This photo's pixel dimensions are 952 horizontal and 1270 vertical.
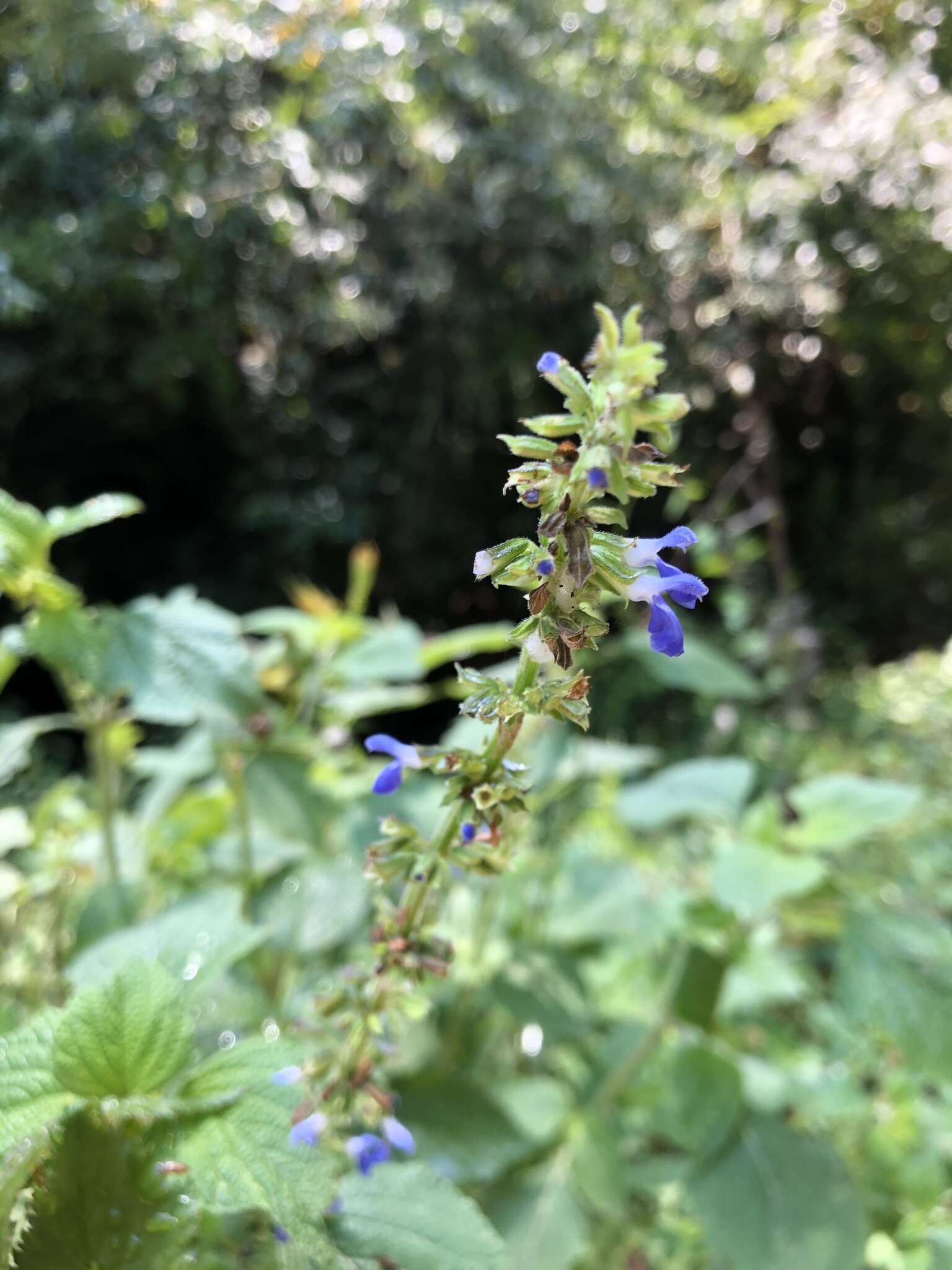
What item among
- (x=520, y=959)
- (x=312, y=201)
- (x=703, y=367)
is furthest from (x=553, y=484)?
(x=703, y=367)

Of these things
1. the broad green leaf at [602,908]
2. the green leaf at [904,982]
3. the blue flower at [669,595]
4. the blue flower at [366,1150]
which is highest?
the blue flower at [669,595]

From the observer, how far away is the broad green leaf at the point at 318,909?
0.57m

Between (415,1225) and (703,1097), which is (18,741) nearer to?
(415,1225)

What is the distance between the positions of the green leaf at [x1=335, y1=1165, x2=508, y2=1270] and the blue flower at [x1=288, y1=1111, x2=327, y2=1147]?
0.12ft

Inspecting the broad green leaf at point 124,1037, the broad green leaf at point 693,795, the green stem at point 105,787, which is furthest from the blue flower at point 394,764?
the broad green leaf at point 693,795

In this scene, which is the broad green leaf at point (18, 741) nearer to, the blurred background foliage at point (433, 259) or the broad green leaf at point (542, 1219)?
the broad green leaf at point (542, 1219)

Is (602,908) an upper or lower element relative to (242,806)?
lower

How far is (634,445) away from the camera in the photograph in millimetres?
235

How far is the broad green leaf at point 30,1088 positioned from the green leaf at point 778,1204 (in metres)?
0.53

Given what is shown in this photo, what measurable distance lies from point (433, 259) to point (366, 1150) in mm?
2184

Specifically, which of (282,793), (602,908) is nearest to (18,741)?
(282,793)

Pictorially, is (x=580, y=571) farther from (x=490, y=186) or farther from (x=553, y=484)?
(x=490, y=186)

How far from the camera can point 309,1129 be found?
0.29m

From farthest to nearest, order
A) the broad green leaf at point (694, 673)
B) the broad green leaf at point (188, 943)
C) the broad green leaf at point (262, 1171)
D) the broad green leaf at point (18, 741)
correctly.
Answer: the broad green leaf at point (694, 673), the broad green leaf at point (18, 741), the broad green leaf at point (188, 943), the broad green leaf at point (262, 1171)
